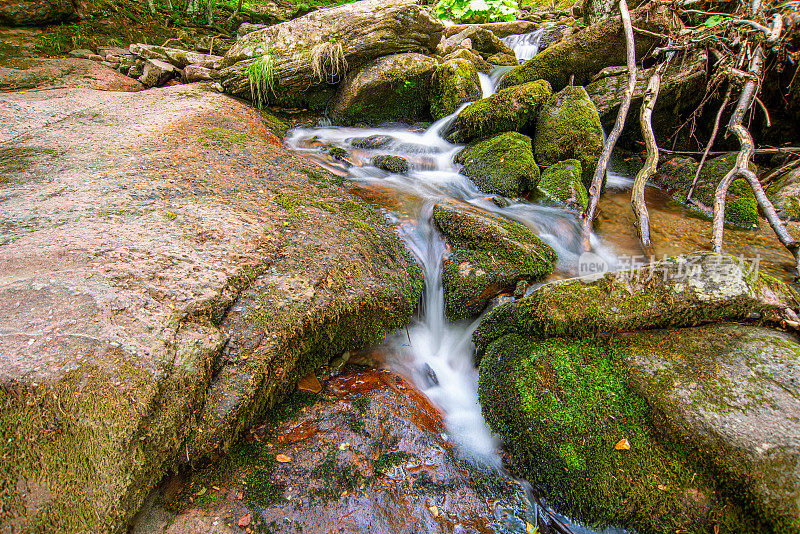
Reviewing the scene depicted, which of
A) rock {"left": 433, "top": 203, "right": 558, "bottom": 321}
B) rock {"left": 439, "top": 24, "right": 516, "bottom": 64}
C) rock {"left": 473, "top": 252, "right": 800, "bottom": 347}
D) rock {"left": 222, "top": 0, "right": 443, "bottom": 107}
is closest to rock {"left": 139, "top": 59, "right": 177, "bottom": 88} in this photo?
rock {"left": 222, "top": 0, "right": 443, "bottom": 107}

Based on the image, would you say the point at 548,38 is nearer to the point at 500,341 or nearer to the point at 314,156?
the point at 314,156

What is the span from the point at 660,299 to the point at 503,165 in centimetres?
326

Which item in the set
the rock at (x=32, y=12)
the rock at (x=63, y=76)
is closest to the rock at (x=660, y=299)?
the rock at (x=63, y=76)

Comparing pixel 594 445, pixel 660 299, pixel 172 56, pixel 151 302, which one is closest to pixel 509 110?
pixel 660 299

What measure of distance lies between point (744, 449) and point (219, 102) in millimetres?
7353

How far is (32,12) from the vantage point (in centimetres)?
675

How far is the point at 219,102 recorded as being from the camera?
590 cm

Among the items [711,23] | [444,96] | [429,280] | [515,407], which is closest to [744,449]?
[515,407]

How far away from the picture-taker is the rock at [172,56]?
7070 millimetres

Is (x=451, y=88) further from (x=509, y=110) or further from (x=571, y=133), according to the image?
(x=571, y=133)

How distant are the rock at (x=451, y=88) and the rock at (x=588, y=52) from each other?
0.90m

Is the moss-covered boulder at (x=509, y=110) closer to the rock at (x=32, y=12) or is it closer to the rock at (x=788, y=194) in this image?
the rock at (x=788, y=194)

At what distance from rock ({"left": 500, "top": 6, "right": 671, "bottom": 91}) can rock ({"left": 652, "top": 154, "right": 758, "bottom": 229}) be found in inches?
89.4

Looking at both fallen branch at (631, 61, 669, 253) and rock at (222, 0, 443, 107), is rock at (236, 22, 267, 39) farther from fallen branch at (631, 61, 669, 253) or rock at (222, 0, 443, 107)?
fallen branch at (631, 61, 669, 253)
